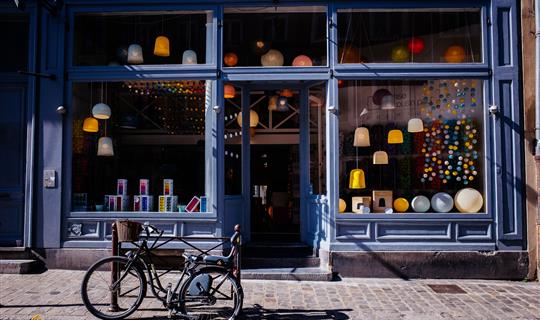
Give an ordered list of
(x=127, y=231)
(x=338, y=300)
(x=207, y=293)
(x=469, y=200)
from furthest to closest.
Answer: (x=469, y=200) < (x=338, y=300) < (x=127, y=231) < (x=207, y=293)

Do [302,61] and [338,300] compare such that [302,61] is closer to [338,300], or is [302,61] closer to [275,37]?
[275,37]

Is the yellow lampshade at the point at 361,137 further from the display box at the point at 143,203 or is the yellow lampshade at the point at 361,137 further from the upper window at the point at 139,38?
the display box at the point at 143,203

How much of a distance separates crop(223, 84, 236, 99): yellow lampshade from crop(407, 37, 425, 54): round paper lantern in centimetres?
337

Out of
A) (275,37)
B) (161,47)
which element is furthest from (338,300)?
(161,47)

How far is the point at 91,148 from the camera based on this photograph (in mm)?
8641

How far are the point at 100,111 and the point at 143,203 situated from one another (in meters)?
1.92

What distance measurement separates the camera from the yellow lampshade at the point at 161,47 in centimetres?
858

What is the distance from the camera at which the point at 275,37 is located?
8.75 meters

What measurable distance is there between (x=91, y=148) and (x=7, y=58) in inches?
97.4

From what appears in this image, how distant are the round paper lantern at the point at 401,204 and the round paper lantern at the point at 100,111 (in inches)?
221

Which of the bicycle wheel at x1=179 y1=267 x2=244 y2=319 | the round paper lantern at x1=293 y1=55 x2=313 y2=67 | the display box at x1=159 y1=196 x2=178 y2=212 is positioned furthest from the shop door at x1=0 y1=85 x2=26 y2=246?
the round paper lantern at x1=293 y1=55 x2=313 y2=67

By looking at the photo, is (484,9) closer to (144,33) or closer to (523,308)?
(523,308)

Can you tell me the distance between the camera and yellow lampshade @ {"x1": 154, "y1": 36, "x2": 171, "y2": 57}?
28.1 ft

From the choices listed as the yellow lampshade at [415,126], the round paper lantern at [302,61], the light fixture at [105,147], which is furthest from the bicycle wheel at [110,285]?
the yellow lampshade at [415,126]
